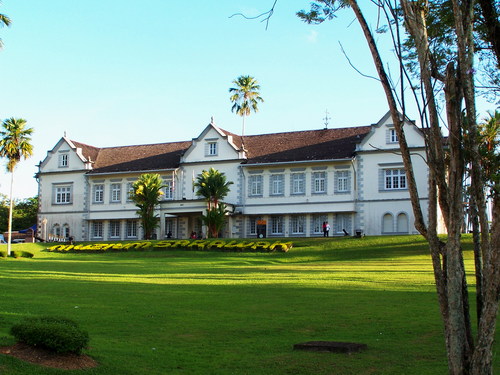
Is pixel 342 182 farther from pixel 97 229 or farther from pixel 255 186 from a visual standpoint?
pixel 97 229

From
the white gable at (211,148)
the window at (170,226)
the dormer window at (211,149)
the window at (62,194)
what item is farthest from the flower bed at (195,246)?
the window at (62,194)

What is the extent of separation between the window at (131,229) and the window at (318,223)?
17.5 m

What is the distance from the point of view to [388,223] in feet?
171

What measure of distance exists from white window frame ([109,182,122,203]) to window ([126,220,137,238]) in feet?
8.04

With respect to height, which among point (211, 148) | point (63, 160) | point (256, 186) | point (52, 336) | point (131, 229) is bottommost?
point (52, 336)

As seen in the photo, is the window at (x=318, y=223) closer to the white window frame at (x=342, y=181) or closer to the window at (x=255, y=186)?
the white window frame at (x=342, y=181)

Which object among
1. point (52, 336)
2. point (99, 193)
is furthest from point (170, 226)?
point (52, 336)

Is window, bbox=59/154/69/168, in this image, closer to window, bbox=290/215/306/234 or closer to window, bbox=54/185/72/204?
window, bbox=54/185/72/204

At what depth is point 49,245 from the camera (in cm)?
5419

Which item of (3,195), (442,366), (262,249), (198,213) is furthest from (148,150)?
(442,366)

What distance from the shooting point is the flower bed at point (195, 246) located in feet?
147

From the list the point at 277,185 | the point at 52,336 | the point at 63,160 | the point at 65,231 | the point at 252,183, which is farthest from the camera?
the point at 63,160

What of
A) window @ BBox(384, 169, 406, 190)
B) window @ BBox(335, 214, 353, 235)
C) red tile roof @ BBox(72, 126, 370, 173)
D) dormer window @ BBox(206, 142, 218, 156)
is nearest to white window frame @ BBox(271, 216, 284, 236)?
window @ BBox(335, 214, 353, 235)

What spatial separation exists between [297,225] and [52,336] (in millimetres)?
47508
